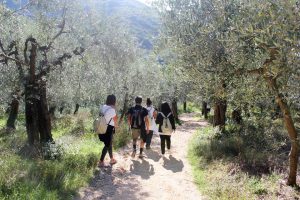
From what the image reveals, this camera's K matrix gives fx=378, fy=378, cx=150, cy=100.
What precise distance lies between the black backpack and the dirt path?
1.30 meters

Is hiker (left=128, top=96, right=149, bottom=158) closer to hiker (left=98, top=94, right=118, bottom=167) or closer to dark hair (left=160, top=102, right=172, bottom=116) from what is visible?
dark hair (left=160, top=102, right=172, bottom=116)

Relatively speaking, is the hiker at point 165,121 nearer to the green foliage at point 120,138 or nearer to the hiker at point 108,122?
the green foliage at point 120,138

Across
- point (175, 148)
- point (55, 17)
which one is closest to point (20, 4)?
point (55, 17)

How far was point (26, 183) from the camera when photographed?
913cm

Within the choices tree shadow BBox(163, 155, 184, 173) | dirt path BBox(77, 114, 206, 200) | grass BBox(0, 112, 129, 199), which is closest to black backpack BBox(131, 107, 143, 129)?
dirt path BBox(77, 114, 206, 200)

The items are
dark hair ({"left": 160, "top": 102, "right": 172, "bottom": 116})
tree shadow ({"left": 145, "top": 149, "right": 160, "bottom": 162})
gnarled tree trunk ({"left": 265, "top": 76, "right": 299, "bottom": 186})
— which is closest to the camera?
gnarled tree trunk ({"left": 265, "top": 76, "right": 299, "bottom": 186})

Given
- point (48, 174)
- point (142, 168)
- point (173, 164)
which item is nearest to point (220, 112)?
point (173, 164)

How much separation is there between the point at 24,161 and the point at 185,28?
29.7 ft

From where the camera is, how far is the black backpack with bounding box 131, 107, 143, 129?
14.6 meters

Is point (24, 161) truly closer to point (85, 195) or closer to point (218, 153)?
point (85, 195)

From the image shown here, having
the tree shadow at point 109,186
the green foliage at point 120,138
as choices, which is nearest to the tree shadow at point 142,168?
the tree shadow at point 109,186

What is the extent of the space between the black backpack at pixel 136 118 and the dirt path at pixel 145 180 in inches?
51.3

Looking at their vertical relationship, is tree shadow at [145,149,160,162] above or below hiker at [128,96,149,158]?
below

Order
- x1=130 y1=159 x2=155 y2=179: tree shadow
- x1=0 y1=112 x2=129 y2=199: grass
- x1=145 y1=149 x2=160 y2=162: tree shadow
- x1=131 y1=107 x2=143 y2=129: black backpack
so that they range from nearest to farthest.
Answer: x1=0 y1=112 x2=129 y2=199: grass, x1=130 y1=159 x2=155 y2=179: tree shadow, x1=131 y1=107 x2=143 y2=129: black backpack, x1=145 y1=149 x2=160 y2=162: tree shadow
